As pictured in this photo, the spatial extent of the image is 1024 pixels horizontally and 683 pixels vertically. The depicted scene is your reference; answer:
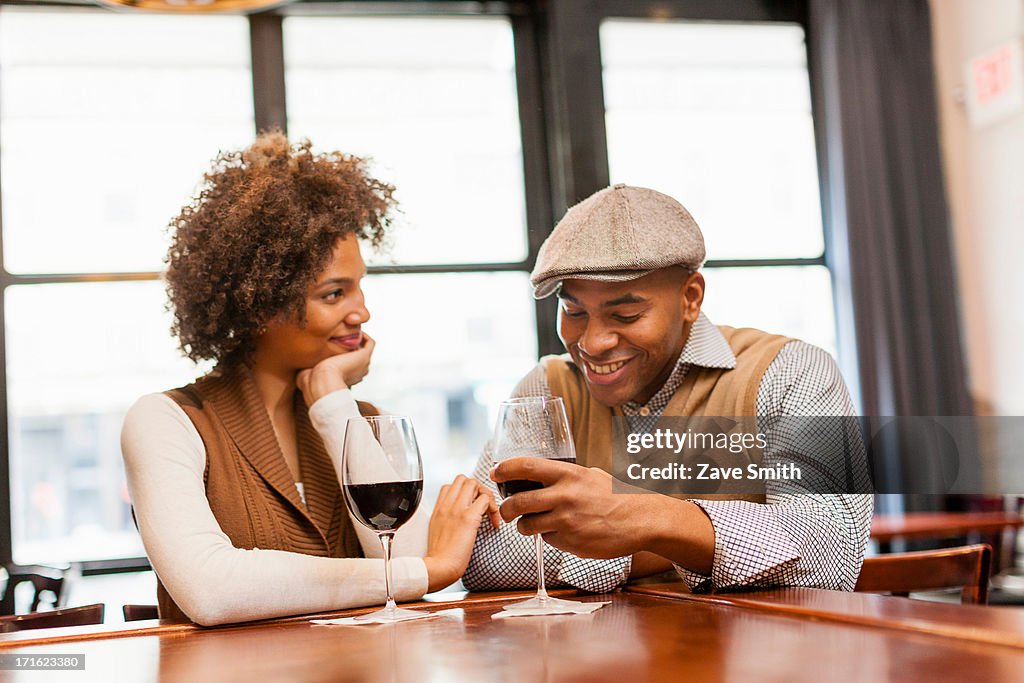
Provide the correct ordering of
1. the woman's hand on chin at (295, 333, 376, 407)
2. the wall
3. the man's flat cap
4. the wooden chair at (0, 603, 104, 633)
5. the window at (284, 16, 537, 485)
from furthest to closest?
the wall, the window at (284, 16, 537, 485), the woman's hand on chin at (295, 333, 376, 407), the man's flat cap, the wooden chair at (0, 603, 104, 633)

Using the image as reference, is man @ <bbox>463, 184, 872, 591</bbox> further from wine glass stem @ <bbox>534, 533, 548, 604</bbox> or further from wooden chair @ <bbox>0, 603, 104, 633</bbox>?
wooden chair @ <bbox>0, 603, 104, 633</bbox>

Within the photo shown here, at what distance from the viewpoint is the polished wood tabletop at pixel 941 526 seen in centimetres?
357

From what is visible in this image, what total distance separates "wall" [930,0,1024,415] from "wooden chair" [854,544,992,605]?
11.1 feet

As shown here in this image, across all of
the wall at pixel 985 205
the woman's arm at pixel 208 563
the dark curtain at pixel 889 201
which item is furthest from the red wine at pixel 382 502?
the wall at pixel 985 205

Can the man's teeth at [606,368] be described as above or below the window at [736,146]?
below

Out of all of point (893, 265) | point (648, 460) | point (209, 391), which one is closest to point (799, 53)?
point (893, 265)

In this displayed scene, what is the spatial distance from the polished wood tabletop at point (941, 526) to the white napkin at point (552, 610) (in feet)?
8.05

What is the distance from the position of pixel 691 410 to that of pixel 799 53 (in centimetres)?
355

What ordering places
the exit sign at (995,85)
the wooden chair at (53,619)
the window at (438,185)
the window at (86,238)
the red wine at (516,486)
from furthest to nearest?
the exit sign at (995,85)
the window at (438,185)
the window at (86,238)
the wooden chair at (53,619)
the red wine at (516,486)

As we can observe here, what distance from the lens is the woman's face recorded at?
75.4 inches

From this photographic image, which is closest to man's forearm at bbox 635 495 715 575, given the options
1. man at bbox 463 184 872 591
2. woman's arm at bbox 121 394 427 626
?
man at bbox 463 184 872 591

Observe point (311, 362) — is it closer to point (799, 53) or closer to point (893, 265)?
point (893, 265)

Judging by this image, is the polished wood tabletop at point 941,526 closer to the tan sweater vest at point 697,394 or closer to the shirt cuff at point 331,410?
the tan sweater vest at point 697,394

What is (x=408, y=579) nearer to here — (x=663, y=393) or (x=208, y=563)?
(x=208, y=563)
